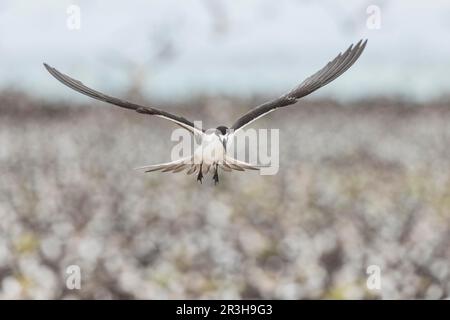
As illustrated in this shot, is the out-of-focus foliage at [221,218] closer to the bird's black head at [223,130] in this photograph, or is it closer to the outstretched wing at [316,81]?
the outstretched wing at [316,81]

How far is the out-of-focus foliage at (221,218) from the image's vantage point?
205 inches

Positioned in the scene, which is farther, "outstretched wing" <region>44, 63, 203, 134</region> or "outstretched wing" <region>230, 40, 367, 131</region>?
"outstretched wing" <region>230, 40, 367, 131</region>

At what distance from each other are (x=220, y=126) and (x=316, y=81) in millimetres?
372

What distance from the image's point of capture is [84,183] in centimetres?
712

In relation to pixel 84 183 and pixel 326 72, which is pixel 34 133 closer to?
pixel 84 183

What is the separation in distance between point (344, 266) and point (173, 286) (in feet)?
3.08

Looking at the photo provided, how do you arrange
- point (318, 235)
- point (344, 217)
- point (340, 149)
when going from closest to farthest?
point (318, 235) → point (344, 217) → point (340, 149)

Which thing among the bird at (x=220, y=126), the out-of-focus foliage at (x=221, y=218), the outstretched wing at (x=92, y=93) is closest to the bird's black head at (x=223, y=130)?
the bird at (x=220, y=126)

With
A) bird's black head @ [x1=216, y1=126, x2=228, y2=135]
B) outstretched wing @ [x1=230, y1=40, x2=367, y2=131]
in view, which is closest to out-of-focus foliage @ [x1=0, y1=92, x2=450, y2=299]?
outstretched wing @ [x1=230, y1=40, x2=367, y2=131]

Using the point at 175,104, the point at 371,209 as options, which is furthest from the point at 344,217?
the point at 175,104

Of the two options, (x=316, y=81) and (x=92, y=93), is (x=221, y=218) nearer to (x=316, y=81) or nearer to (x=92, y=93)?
(x=316, y=81)

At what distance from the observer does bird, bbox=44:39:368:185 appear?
104 inches

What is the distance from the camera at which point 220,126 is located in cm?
280

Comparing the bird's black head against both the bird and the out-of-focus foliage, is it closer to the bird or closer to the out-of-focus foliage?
the bird
